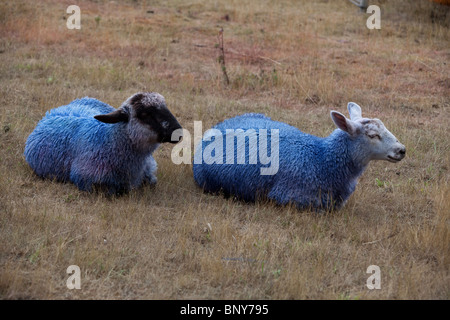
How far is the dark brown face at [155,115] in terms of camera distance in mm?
6312

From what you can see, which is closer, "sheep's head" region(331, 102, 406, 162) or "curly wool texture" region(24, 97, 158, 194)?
"sheep's head" region(331, 102, 406, 162)

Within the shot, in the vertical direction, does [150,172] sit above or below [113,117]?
below

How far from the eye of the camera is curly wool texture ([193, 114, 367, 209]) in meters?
6.38

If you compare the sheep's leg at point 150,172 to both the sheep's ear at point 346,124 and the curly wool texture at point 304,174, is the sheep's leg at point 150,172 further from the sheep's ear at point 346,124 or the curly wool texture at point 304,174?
the sheep's ear at point 346,124

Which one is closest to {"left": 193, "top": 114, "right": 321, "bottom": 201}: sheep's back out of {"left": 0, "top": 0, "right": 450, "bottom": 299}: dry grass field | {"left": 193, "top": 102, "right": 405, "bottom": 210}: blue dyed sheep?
{"left": 193, "top": 102, "right": 405, "bottom": 210}: blue dyed sheep

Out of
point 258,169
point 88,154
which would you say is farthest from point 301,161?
point 88,154

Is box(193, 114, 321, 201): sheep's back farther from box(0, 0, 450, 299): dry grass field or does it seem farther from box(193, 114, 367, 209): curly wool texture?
box(0, 0, 450, 299): dry grass field

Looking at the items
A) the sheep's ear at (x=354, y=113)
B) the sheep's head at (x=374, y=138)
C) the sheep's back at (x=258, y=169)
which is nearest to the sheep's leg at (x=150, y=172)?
the sheep's back at (x=258, y=169)

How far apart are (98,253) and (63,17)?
10699mm

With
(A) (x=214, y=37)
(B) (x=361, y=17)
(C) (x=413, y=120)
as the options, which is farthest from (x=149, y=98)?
(B) (x=361, y=17)

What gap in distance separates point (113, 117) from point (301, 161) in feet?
6.96

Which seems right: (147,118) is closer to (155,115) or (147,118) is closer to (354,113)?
(155,115)

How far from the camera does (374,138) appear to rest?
633 centimetres
